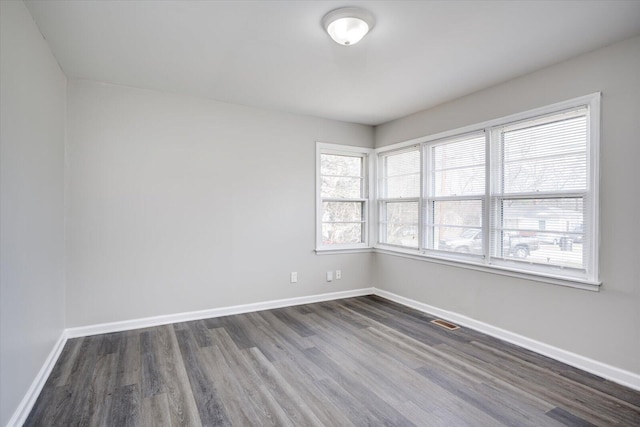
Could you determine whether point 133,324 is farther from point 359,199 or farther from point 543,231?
point 543,231

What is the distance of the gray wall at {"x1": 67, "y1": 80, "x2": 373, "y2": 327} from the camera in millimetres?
3289

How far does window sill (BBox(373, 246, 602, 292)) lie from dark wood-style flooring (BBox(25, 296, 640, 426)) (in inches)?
25.6

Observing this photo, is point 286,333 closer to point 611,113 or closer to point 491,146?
point 491,146

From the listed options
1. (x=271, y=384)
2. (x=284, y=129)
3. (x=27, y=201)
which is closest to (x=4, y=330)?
(x=27, y=201)

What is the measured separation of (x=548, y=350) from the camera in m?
2.88

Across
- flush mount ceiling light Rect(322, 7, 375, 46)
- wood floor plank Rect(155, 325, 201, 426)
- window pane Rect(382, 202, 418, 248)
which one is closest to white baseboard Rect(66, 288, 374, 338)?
wood floor plank Rect(155, 325, 201, 426)

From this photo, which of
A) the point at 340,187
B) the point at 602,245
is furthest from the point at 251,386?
the point at 340,187

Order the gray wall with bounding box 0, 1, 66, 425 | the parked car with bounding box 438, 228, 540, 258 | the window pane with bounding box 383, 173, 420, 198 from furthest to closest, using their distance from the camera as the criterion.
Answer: the window pane with bounding box 383, 173, 420, 198
the parked car with bounding box 438, 228, 540, 258
the gray wall with bounding box 0, 1, 66, 425

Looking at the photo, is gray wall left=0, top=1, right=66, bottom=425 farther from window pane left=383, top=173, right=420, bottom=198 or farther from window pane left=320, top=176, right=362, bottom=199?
window pane left=383, top=173, right=420, bottom=198

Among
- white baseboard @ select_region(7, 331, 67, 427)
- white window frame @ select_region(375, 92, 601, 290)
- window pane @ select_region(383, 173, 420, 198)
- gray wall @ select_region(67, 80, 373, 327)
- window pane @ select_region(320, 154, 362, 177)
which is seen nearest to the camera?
white baseboard @ select_region(7, 331, 67, 427)

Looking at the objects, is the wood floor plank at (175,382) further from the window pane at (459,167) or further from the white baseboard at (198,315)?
the window pane at (459,167)

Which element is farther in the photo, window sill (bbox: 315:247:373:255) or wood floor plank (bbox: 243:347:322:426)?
window sill (bbox: 315:247:373:255)

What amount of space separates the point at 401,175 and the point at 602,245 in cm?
239

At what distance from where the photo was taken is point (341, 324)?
3668mm
